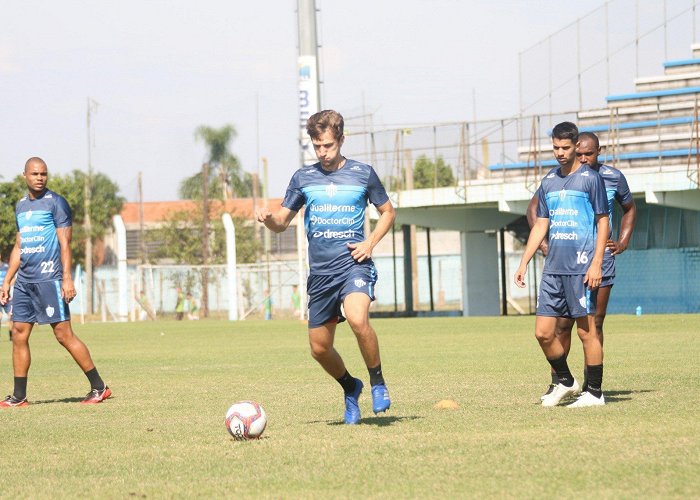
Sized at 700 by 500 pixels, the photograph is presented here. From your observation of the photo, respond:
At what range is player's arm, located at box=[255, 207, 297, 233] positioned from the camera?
343 inches

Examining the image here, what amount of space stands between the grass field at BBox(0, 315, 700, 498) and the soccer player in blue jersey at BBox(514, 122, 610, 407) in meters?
0.46

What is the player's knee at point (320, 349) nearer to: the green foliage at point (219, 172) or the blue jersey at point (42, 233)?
the blue jersey at point (42, 233)

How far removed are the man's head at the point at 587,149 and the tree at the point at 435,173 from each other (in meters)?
28.3

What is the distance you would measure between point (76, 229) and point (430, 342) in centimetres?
4950

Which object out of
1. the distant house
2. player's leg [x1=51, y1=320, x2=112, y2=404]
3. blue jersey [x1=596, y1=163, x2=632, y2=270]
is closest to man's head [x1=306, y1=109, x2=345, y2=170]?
blue jersey [x1=596, y1=163, x2=632, y2=270]

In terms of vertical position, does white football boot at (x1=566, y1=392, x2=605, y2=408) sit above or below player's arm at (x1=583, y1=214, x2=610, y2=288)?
below

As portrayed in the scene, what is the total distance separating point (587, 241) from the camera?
977cm

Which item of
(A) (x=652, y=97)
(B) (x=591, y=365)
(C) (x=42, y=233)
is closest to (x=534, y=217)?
(B) (x=591, y=365)

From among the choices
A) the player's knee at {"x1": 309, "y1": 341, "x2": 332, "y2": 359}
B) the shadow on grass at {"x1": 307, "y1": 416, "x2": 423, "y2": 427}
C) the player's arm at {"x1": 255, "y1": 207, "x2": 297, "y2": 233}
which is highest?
the player's arm at {"x1": 255, "y1": 207, "x2": 297, "y2": 233}

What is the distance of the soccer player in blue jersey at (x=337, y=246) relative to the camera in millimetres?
8641

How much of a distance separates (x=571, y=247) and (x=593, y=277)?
32cm

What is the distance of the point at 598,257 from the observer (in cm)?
961

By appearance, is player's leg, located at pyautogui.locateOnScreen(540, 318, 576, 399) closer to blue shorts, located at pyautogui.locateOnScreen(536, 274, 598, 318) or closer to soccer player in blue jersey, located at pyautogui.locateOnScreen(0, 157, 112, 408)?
blue shorts, located at pyautogui.locateOnScreen(536, 274, 598, 318)

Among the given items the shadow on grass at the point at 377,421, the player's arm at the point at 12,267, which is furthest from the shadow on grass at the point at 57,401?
the shadow on grass at the point at 377,421
